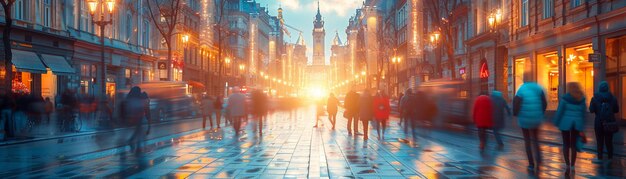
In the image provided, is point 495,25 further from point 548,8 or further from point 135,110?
point 135,110

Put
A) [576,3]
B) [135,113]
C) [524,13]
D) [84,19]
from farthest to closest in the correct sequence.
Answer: [84,19]
[524,13]
[576,3]
[135,113]

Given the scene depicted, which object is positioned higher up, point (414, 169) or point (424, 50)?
point (424, 50)

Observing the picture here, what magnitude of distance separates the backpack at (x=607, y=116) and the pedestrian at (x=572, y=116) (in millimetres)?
1286

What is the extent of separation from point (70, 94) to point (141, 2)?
86.1ft

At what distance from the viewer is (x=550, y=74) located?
108ft

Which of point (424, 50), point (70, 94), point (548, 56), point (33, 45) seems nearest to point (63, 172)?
point (70, 94)

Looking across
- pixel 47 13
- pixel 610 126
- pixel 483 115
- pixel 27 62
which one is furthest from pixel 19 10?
pixel 610 126

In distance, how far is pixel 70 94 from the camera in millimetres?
25469

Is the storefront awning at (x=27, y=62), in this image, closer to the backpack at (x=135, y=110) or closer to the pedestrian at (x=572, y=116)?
the backpack at (x=135, y=110)

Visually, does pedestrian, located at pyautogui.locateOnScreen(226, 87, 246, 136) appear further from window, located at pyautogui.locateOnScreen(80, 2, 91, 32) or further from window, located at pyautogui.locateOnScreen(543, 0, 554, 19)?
window, located at pyautogui.locateOnScreen(80, 2, 91, 32)

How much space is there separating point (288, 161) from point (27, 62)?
23.3 metres

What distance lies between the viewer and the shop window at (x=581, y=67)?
93.0ft

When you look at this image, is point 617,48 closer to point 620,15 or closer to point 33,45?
point 620,15

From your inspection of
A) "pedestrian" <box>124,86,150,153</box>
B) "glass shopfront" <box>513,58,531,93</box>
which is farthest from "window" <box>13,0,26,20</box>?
"glass shopfront" <box>513,58,531,93</box>
